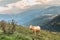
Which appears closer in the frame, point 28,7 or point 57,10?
point 28,7

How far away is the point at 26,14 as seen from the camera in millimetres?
28094

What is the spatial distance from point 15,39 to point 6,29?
1270 mm

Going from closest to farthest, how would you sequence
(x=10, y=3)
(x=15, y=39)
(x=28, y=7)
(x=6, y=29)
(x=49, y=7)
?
(x=15, y=39)
(x=6, y=29)
(x=10, y=3)
(x=28, y=7)
(x=49, y=7)

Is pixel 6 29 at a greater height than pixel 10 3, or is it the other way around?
pixel 10 3

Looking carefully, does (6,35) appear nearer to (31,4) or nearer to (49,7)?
(31,4)

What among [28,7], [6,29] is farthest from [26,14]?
[6,29]

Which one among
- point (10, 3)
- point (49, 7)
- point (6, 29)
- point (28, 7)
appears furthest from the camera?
point (49, 7)

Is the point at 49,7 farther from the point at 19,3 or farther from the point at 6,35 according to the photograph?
the point at 6,35

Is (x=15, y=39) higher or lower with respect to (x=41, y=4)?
lower

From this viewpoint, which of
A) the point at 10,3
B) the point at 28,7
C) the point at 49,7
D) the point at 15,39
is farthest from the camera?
the point at 49,7

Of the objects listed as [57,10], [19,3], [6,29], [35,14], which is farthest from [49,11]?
[6,29]

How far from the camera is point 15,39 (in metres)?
12.0

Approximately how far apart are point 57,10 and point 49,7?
1281mm

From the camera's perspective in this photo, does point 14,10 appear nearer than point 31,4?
Yes
